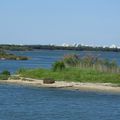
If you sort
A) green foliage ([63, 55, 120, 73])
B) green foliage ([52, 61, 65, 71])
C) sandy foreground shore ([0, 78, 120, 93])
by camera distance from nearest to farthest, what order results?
sandy foreground shore ([0, 78, 120, 93]) → green foliage ([63, 55, 120, 73]) → green foliage ([52, 61, 65, 71])

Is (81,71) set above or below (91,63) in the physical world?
below

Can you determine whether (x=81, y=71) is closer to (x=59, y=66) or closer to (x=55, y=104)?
(x=59, y=66)

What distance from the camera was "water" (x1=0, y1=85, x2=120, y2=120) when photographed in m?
34.6

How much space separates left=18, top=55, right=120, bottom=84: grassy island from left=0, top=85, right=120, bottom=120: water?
20.1 feet

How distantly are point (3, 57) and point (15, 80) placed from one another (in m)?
85.0

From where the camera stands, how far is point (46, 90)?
50750mm

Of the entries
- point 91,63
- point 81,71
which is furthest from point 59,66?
point 81,71

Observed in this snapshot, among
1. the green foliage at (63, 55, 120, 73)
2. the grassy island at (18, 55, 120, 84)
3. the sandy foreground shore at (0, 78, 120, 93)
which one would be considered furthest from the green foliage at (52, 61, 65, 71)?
the sandy foreground shore at (0, 78, 120, 93)

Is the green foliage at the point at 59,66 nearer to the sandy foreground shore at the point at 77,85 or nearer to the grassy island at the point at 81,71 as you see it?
the grassy island at the point at 81,71

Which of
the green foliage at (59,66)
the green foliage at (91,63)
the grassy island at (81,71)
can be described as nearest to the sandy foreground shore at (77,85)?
the grassy island at (81,71)

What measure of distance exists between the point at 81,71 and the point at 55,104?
18.2 metres

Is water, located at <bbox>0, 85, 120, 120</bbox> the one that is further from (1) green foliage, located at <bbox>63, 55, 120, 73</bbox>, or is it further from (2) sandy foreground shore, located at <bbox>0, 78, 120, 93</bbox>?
(1) green foliage, located at <bbox>63, 55, 120, 73</bbox>

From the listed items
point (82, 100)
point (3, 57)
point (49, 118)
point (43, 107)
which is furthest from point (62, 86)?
point (3, 57)

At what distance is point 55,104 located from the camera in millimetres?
40500
